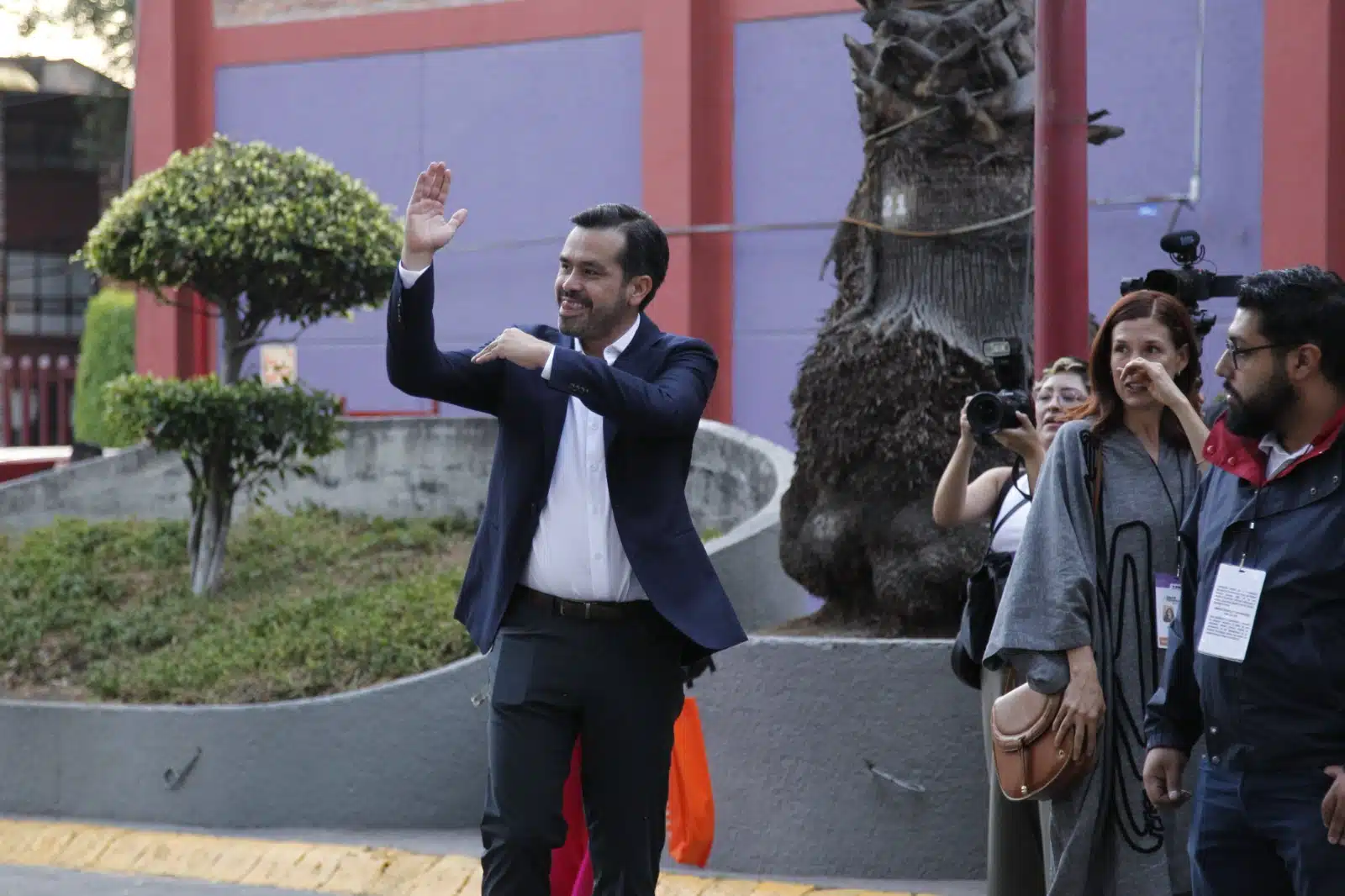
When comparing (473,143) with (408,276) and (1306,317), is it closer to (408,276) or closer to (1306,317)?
(408,276)

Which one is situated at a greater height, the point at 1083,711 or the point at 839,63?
the point at 839,63

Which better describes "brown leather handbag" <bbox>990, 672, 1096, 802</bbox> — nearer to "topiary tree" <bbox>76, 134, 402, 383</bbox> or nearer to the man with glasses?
the man with glasses

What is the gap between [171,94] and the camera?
1756cm

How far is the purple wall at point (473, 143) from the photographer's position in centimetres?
1600

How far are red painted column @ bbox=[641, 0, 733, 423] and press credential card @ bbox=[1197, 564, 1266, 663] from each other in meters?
11.9

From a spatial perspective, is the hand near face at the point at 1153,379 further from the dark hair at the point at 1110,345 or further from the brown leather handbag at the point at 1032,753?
the brown leather handbag at the point at 1032,753

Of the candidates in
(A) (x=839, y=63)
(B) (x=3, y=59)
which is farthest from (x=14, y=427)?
(A) (x=839, y=63)

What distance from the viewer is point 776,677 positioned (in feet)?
21.6

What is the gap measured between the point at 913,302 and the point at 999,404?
2.15 meters

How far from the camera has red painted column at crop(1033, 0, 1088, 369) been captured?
6109 mm

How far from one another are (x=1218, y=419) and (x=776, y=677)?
3.16 meters

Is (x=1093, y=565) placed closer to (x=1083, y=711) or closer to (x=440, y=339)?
(x=1083, y=711)

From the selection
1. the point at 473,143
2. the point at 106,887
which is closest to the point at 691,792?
the point at 106,887

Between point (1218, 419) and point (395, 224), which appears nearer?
point (1218, 419)
